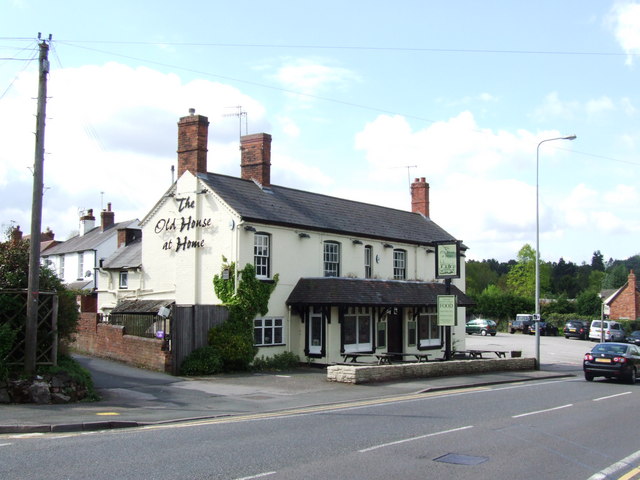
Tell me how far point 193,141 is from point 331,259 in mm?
7766

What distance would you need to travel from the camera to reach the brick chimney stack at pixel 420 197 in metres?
39.6

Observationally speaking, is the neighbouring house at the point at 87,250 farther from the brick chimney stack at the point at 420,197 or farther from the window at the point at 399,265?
the brick chimney stack at the point at 420,197

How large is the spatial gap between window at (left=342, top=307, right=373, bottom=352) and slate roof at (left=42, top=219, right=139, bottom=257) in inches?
677

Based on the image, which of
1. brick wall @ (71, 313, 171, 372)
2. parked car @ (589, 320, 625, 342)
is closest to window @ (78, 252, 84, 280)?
brick wall @ (71, 313, 171, 372)

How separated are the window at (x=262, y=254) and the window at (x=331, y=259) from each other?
345 centimetres

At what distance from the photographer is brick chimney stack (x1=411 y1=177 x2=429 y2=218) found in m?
39.6

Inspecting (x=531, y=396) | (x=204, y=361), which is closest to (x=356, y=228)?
(x=204, y=361)

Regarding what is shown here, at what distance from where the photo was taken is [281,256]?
87.2 ft

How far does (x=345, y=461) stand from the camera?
9656 mm

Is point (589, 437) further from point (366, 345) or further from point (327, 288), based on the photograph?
point (366, 345)

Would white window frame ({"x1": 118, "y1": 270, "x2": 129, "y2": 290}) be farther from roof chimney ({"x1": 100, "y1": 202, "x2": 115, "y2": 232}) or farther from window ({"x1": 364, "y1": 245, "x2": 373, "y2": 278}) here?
roof chimney ({"x1": 100, "y1": 202, "x2": 115, "y2": 232})

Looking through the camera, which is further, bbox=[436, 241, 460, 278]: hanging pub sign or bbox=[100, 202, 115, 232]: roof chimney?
bbox=[100, 202, 115, 232]: roof chimney

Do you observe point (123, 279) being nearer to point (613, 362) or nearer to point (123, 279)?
point (123, 279)

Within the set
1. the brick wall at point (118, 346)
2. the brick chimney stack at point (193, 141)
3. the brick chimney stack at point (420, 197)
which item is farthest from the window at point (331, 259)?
the brick chimney stack at point (420, 197)
